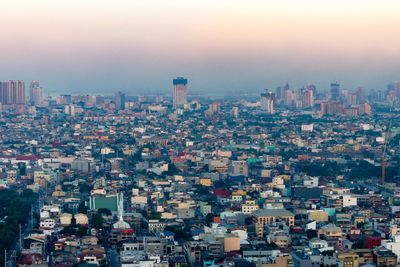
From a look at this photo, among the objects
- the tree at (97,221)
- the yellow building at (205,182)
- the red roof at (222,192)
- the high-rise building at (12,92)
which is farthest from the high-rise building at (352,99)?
the tree at (97,221)

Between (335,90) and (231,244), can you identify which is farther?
(335,90)

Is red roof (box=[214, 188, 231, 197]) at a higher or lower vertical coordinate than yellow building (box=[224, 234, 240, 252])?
lower

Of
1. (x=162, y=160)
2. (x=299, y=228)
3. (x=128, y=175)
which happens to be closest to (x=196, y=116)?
(x=162, y=160)

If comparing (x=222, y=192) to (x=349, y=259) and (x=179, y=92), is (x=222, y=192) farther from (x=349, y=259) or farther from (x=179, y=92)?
(x=179, y=92)

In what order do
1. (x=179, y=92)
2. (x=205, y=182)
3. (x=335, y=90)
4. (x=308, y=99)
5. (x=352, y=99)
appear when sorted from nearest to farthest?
(x=205, y=182) → (x=179, y=92) → (x=308, y=99) → (x=352, y=99) → (x=335, y=90)

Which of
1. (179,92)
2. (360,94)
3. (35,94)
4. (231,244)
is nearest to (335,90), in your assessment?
(360,94)

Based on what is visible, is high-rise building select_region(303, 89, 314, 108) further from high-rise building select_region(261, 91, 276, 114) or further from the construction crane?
the construction crane

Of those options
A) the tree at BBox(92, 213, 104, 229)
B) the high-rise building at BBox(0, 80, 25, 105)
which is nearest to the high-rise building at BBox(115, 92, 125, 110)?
the high-rise building at BBox(0, 80, 25, 105)
